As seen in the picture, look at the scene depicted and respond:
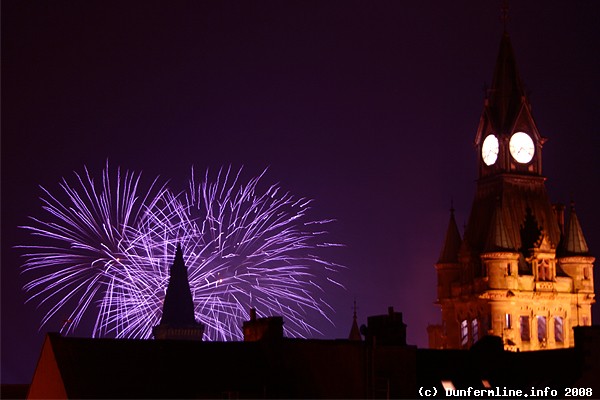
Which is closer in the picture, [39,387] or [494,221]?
[39,387]

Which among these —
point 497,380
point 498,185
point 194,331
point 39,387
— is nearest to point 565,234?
point 498,185

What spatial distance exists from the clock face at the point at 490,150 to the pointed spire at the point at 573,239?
899 centimetres

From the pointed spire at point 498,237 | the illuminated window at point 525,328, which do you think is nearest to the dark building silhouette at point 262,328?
the illuminated window at point 525,328

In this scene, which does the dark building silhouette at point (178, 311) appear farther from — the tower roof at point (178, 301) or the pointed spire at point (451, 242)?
the pointed spire at point (451, 242)

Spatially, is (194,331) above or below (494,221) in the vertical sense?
below

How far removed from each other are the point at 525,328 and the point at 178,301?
3574cm

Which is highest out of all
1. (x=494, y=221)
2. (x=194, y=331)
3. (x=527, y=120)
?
(x=527, y=120)

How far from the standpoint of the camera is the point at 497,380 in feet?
249

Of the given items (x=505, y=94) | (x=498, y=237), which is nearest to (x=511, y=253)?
(x=498, y=237)

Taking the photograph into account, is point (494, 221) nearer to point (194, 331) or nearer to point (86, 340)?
point (194, 331)

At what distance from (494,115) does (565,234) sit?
13.6 meters

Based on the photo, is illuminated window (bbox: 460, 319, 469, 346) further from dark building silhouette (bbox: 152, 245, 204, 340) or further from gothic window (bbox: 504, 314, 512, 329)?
dark building silhouette (bbox: 152, 245, 204, 340)

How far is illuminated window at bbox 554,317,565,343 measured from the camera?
146 meters

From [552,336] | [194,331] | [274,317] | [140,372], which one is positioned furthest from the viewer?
[552,336]
